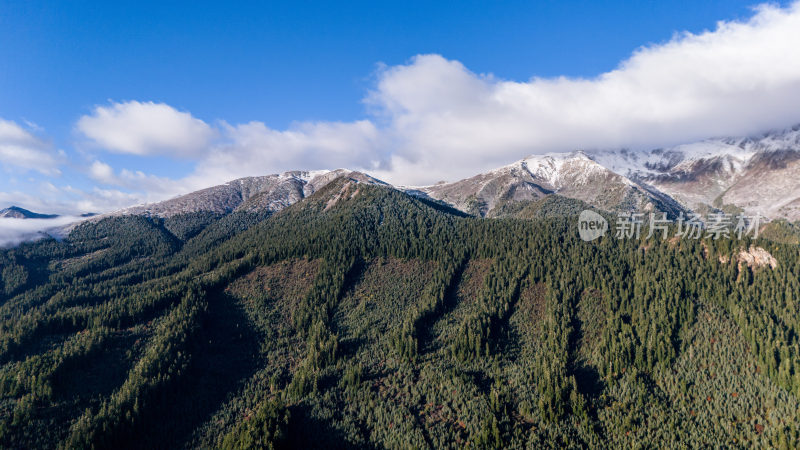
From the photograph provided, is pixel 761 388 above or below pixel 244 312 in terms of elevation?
below

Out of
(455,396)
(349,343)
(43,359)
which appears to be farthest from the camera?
(349,343)

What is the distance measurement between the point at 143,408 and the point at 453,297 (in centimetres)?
11975

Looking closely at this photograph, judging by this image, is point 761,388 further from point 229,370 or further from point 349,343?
point 229,370

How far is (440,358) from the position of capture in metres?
131

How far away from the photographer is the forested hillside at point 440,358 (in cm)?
9906

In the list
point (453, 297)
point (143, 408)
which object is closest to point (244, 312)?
point (143, 408)

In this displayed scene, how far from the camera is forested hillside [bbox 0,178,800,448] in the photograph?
99062 mm

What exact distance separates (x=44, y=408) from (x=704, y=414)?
18875cm

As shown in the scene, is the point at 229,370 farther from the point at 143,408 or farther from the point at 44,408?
the point at 44,408

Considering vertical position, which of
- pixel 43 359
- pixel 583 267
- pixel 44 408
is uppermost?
pixel 583 267

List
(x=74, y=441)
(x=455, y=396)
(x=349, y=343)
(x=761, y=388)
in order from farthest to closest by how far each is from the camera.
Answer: (x=349, y=343) → (x=455, y=396) → (x=761, y=388) → (x=74, y=441)

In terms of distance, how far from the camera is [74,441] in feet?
307

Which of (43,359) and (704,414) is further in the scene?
(43,359)

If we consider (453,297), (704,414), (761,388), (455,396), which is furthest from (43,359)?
(761,388)
